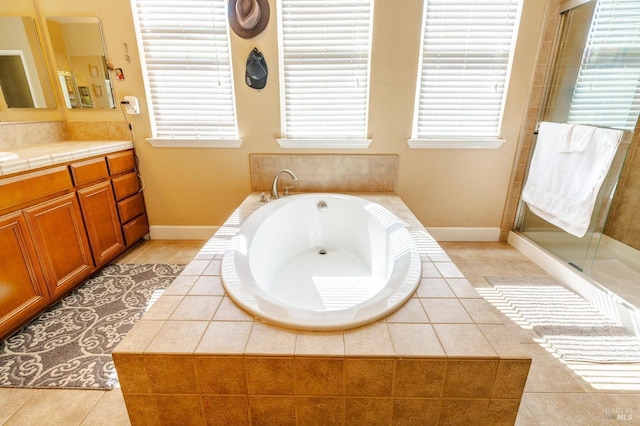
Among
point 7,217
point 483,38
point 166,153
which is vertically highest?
point 483,38

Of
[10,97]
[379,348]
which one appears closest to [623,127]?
[379,348]

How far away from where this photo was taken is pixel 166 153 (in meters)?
2.60

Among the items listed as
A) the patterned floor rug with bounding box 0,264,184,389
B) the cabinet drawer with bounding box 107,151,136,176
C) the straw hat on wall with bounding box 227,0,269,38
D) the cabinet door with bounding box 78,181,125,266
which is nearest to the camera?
the patterned floor rug with bounding box 0,264,184,389

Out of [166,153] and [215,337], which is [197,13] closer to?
[166,153]

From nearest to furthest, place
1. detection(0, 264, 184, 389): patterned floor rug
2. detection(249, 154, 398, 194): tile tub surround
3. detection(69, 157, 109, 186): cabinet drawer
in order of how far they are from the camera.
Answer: detection(0, 264, 184, 389): patterned floor rug, detection(69, 157, 109, 186): cabinet drawer, detection(249, 154, 398, 194): tile tub surround

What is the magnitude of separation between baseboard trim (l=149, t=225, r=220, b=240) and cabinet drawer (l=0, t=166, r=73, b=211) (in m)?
0.96

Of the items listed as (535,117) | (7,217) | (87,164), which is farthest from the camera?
(535,117)

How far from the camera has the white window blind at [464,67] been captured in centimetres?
225

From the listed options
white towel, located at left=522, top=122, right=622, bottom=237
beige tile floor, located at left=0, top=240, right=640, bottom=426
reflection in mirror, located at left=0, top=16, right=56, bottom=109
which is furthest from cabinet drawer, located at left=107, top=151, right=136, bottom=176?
white towel, located at left=522, top=122, right=622, bottom=237

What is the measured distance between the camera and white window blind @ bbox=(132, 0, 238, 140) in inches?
90.2

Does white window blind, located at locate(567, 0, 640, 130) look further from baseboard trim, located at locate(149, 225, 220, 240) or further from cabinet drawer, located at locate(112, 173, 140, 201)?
cabinet drawer, located at locate(112, 173, 140, 201)

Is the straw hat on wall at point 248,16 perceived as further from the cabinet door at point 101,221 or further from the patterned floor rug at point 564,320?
the patterned floor rug at point 564,320

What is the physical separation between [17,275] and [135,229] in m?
1.04

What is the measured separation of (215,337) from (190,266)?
0.54 metres
